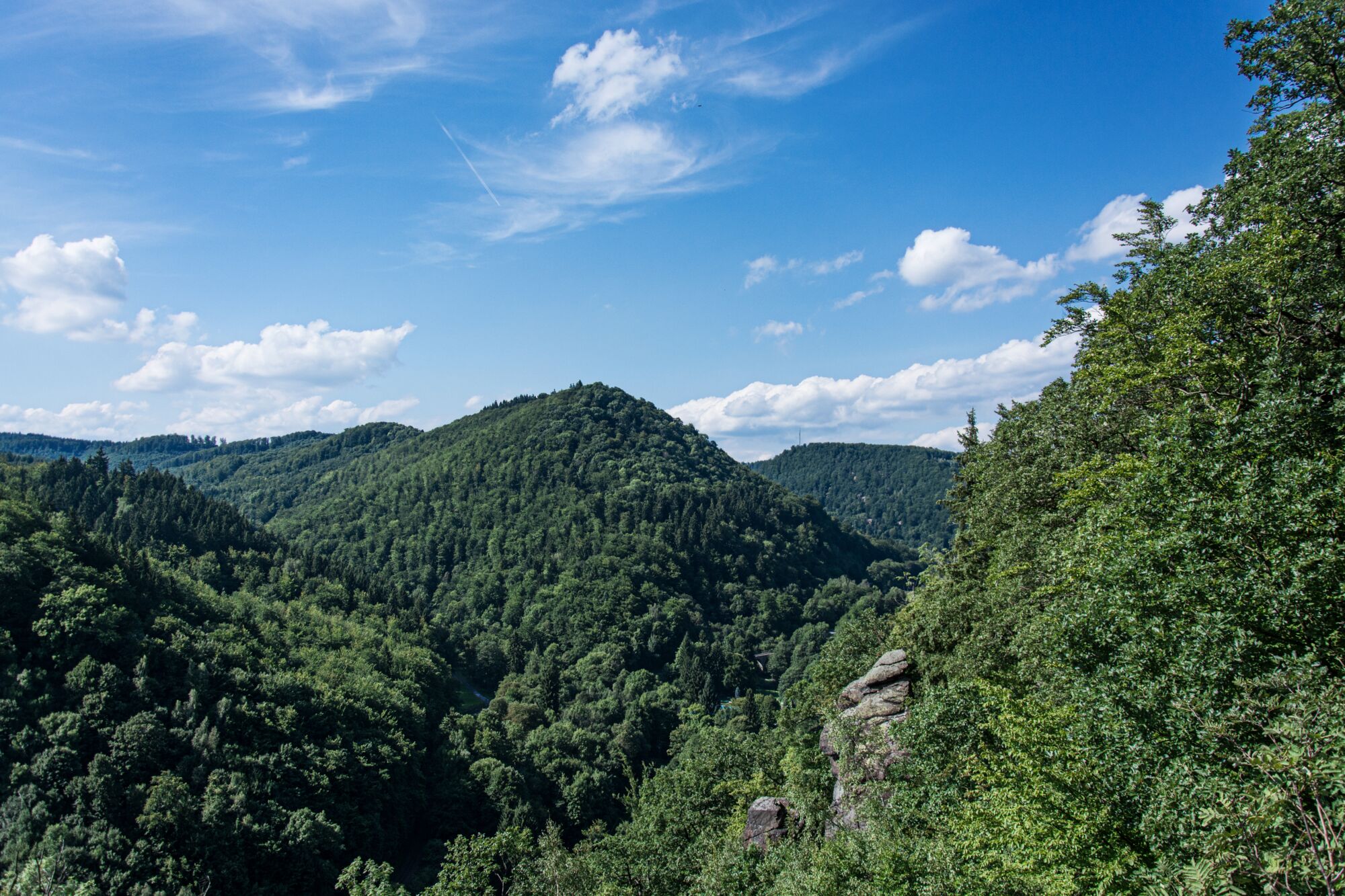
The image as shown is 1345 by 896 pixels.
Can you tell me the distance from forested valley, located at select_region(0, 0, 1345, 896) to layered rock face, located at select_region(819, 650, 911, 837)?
0.18m

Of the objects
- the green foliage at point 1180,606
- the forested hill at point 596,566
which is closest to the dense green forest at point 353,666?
the forested hill at point 596,566

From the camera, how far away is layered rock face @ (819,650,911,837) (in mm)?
25094

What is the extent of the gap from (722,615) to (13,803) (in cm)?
11792

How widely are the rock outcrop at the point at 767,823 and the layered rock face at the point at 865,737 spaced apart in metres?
2.95

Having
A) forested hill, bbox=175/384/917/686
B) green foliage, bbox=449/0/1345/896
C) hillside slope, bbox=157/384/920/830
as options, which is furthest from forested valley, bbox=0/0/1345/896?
Result: forested hill, bbox=175/384/917/686

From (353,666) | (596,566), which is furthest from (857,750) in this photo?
(596,566)

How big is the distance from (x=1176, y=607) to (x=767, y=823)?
24.1 m

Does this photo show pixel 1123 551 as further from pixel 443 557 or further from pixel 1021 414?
pixel 443 557

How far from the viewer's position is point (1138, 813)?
1268 centimetres

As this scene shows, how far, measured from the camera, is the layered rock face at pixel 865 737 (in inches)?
988

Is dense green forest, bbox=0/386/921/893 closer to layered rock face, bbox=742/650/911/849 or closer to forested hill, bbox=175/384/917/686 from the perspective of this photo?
forested hill, bbox=175/384/917/686

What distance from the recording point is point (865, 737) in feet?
86.6

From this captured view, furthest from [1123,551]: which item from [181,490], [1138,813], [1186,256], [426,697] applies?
[181,490]

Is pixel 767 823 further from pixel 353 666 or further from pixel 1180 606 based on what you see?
pixel 353 666
